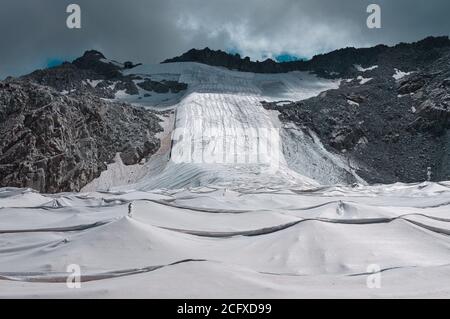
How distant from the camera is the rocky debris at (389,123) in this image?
98.0 ft

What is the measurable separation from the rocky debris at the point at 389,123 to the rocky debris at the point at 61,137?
1218 cm

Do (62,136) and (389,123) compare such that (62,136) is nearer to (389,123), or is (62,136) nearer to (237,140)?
(237,140)

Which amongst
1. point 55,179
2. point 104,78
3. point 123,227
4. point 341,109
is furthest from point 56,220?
point 104,78

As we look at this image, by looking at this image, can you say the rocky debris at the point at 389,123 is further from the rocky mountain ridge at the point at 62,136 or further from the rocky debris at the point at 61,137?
the rocky debris at the point at 61,137

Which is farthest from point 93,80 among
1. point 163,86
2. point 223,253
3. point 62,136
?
point 223,253

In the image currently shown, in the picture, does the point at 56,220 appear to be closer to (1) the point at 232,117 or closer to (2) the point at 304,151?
(2) the point at 304,151

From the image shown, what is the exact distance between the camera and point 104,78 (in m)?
49.4

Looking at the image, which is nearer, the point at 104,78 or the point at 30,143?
the point at 30,143

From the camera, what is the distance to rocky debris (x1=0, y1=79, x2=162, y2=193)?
86.5 feet

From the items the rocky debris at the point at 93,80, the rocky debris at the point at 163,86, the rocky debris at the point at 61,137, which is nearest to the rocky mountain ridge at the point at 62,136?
the rocky debris at the point at 61,137

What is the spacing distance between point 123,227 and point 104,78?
46.4 metres

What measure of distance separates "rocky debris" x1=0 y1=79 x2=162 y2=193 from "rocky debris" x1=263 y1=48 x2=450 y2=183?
12.2 m

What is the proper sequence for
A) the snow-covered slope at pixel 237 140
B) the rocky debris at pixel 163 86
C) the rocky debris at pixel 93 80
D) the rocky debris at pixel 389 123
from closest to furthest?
the snow-covered slope at pixel 237 140
the rocky debris at pixel 389 123
the rocky debris at pixel 93 80
the rocky debris at pixel 163 86

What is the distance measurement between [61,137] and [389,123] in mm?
23313
